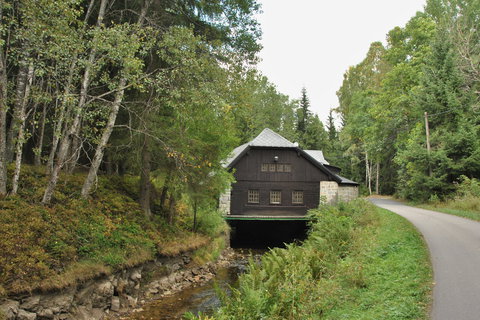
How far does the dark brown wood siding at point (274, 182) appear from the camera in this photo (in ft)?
85.8

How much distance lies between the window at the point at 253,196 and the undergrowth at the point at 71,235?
430 inches

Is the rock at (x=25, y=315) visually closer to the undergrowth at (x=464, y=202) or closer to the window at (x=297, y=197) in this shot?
the undergrowth at (x=464, y=202)

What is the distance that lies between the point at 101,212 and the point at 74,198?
1.03 metres

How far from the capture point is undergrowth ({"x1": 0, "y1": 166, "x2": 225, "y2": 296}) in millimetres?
8453

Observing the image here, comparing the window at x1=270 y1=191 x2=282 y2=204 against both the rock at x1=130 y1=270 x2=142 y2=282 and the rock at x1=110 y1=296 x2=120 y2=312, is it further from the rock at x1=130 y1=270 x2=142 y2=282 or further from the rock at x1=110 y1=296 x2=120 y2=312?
the rock at x1=110 y1=296 x2=120 y2=312

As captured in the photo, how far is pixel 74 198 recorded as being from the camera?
1202 centimetres

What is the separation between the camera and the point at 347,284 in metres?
8.36

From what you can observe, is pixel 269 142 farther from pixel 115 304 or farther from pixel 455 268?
pixel 455 268

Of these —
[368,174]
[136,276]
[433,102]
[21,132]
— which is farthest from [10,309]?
Result: [368,174]

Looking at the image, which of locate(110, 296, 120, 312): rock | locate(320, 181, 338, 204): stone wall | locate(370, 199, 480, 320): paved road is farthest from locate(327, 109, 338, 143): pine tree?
locate(110, 296, 120, 312): rock

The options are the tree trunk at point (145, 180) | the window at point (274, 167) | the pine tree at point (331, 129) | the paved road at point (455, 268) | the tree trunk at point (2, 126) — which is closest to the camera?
the paved road at point (455, 268)

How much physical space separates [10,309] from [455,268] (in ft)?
32.8

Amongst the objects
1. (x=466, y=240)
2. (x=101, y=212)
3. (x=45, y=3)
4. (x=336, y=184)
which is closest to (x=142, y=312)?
(x=101, y=212)

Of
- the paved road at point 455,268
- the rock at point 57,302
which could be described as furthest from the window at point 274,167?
the rock at point 57,302
